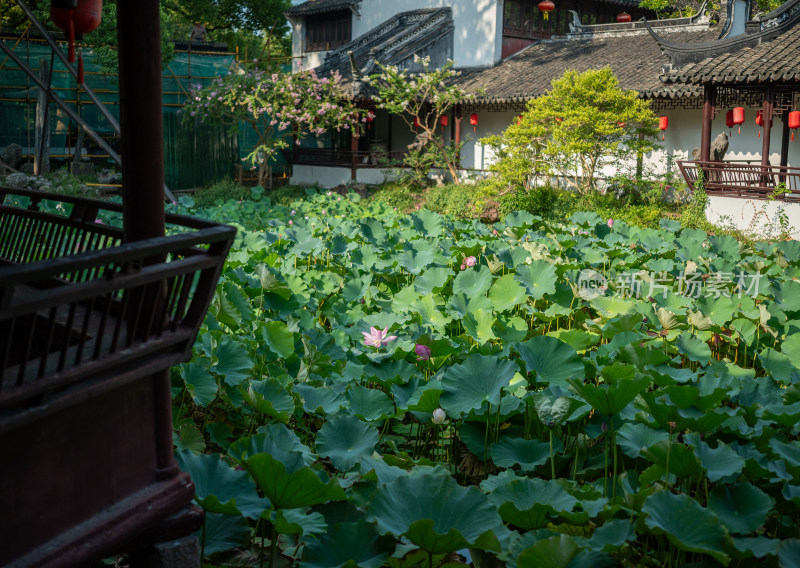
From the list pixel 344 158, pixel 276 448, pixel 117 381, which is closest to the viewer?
pixel 117 381

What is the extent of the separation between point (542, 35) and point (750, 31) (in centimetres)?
662

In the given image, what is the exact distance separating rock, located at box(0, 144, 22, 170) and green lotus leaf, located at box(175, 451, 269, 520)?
13.4 meters

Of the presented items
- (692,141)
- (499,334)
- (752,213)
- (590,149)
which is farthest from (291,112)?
(499,334)

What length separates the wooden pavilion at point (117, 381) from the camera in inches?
62.7

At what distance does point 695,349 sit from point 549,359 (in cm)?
79

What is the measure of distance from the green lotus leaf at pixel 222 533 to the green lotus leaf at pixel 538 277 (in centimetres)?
269

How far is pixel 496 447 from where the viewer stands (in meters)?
2.82

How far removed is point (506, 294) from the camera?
4.41 metres

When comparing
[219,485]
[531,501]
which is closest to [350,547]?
[219,485]

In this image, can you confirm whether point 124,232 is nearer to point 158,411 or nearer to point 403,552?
point 158,411

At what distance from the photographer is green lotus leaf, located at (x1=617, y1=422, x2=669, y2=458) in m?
2.55

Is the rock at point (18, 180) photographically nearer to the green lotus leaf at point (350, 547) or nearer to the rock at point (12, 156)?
the rock at point (12, 156)

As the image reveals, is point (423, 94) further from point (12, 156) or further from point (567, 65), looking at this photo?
point (12, 156)

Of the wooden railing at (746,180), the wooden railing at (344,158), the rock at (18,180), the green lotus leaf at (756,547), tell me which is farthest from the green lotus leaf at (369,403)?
the wooden railing at (344,158)
